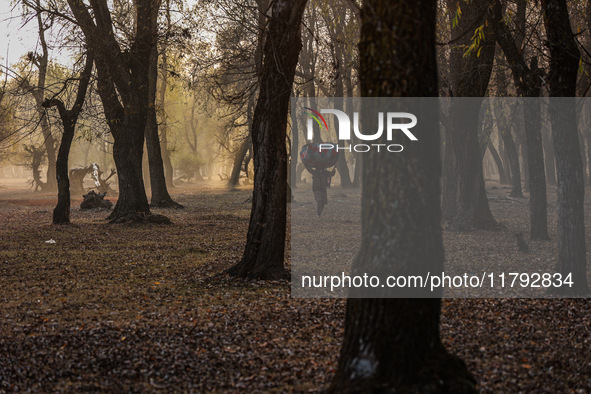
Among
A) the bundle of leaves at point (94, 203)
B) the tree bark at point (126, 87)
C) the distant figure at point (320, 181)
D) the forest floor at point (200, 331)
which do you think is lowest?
the forest floor at point (200, 331)

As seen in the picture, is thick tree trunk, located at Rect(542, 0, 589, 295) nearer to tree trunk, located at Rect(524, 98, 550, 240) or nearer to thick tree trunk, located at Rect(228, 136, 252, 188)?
tree trunk, located at Rect(524, 98, 550, 240)

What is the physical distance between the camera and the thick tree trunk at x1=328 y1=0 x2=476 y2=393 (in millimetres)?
4371

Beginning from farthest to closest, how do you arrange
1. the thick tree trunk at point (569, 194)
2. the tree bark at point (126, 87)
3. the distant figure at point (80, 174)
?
the distant figure at point (80, 174) < the tree bark at point (126, 87) < the thick tree trunk at point (569, 194)

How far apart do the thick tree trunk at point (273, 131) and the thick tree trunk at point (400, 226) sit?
542cm

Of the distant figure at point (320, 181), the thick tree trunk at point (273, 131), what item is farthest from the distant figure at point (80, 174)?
the thick tree trunk at point (273, 131)

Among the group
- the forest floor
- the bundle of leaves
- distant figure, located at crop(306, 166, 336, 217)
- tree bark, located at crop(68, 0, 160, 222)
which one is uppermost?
tree bark, located at crop(68, 0, 160, 222)

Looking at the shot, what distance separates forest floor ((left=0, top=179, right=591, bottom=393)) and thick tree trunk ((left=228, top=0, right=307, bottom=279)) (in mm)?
792

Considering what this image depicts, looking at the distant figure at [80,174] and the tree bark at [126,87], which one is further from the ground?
the tree bark at [126,87]

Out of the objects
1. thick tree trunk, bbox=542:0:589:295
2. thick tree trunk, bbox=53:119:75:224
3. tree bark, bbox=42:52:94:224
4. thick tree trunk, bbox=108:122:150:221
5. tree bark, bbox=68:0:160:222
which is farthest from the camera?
thick tree trunk, bbox=108:122:150:221

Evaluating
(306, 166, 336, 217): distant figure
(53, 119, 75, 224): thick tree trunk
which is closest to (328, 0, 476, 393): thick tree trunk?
(53, 119, 75, 224): thick tree trunk

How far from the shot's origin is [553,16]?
829cm

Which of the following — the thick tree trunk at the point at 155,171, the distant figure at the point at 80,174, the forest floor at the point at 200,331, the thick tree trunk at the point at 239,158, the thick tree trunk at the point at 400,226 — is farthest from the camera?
the thick tree trunk at the point at 239,158

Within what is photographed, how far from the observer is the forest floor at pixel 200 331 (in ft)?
18.8

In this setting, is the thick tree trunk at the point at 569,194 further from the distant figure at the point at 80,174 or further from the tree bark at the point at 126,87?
the distant figure at the point at 80,174
